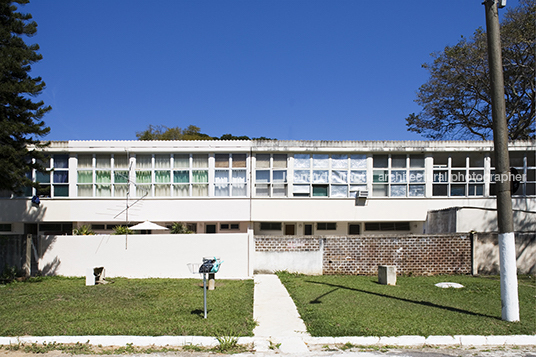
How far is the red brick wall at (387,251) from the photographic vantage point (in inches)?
597

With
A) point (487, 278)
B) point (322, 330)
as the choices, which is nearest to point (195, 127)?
point (487, 278)

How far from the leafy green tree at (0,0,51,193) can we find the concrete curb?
8.00 metres

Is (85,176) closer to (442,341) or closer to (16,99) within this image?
(16,99)

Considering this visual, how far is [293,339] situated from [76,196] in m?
14.7

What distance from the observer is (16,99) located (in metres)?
14.1

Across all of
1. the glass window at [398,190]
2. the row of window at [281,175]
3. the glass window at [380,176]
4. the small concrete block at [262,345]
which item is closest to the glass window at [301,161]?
the row of window at [281,175]

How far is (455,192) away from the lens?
19.6 meters

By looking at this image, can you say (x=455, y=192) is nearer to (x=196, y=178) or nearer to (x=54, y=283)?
(x=196, y=178)

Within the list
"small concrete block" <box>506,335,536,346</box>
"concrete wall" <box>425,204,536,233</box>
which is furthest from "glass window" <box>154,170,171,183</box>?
"small concrete block" <box>506,335,536,346</box>

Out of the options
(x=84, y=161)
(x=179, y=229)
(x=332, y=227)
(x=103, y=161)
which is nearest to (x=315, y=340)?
(x=179, y=229)

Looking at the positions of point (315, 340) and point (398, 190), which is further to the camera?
point (398, 190)

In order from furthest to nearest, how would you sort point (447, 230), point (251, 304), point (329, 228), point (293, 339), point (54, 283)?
point (329, 228) < point (447, 230) < point (54, 283) < point (251, 304) < point (293, 339)

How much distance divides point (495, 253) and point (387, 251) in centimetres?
379

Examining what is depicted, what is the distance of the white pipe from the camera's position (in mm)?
8352
